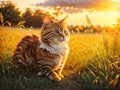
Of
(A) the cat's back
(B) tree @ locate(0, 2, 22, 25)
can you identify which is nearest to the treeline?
→ (B) tree @ locate(0, 2, 22, 25)

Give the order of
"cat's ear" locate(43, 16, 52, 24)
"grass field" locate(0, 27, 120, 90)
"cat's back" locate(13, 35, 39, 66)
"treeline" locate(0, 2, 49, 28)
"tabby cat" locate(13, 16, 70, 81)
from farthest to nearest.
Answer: "treeline" locate(0, 2, 49, 28) < "cat's back" locate(13, 35, 39, 66) < "cat's ear" locate(43, 16, 52, 24) < "tabby cat" locate(13, 16, 70, 81) < "grass field" locate(0, 27, 120, 90)

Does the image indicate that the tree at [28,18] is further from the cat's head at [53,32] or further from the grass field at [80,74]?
the cat's head at [53,32]

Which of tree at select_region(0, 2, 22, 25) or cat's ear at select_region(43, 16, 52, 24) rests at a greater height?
cat's ear at select_region(43, 16, 52, 24)

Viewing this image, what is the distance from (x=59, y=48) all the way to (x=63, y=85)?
0.89 m

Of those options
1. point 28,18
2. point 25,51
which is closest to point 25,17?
point 28,18

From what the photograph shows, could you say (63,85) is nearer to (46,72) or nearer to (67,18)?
(46,72)

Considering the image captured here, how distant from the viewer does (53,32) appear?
8078 millimetres

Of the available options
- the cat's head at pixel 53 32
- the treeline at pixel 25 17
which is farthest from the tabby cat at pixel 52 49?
the treeline at pixel 25 17

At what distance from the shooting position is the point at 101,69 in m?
7.84

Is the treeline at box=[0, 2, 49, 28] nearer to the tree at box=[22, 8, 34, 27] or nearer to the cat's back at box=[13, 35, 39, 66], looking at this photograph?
the tree at box=[22, 8, 34, 27]

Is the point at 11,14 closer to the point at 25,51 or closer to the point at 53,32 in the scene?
the point at 25,51

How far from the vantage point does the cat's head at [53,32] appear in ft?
26.4

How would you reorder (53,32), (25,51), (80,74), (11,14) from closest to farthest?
(53,32) < (80,74) < (25,51) < (11,14)

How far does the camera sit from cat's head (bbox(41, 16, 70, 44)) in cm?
805
